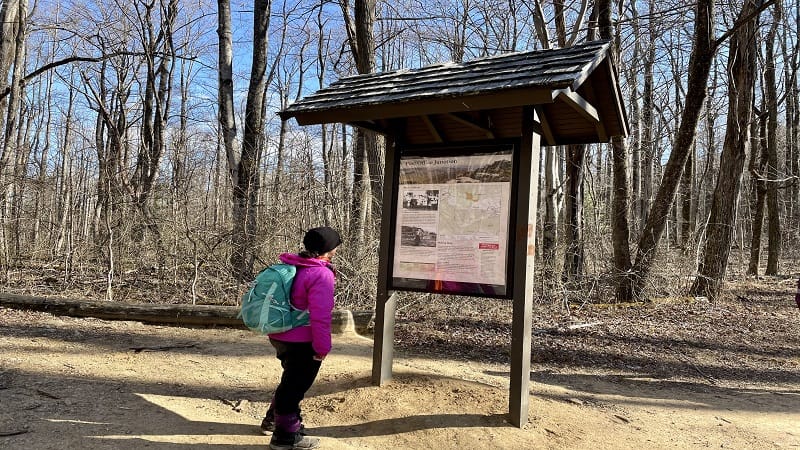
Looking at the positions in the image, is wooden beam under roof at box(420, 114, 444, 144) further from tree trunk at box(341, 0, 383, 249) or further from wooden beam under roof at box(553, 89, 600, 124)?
tree trunk at box(341, 0, 383, 249)

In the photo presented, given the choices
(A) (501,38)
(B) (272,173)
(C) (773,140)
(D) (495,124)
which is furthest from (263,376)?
(C) (773,140)

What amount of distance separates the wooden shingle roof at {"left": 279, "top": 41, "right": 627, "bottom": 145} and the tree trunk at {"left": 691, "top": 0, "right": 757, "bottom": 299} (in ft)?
30.5

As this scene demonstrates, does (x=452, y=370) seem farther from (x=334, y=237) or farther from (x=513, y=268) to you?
(x=334, y=237)

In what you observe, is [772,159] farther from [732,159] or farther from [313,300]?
[313,300]

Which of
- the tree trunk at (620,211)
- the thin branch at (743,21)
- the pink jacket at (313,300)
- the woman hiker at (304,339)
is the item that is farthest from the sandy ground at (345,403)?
the thin branch at (743,21)

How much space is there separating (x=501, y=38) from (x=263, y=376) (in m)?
16.0

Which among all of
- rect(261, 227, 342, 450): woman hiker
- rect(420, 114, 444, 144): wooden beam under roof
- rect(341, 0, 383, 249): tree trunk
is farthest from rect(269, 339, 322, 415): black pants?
rect(341, 0, 383, 249): tree trunk

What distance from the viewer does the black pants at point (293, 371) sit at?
12.4ft

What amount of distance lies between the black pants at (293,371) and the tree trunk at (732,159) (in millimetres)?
11542

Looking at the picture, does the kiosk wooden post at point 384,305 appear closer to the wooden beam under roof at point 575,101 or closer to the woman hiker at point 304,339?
the woman hiker at point 304,339

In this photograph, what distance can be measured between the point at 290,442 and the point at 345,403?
1.09m

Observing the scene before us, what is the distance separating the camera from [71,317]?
817 cm

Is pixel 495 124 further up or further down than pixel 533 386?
further up

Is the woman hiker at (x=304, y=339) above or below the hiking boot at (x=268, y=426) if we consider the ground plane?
above
